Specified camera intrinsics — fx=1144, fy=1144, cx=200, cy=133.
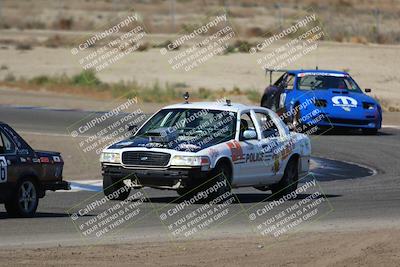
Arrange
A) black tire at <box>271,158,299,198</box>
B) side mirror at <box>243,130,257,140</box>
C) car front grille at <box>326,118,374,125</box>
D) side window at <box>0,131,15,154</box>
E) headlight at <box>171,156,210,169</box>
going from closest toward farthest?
side window at <box>0,131,15,154</box>, headlight at <box>171,156,210,169</box>, side mirror at <box>243,130,257,140</box>, black tire at <box>271,158,299,198</box>, car front grille at <box>326,118,374,125</box>

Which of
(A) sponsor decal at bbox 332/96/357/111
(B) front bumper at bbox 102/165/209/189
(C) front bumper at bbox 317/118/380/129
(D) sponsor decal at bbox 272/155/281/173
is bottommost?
(C) front bumper at bbox 317/118/380/129

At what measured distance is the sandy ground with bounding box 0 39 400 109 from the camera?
4012 centimetres

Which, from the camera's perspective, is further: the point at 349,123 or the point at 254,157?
the point at 349,123

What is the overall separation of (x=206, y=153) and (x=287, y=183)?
2.36m

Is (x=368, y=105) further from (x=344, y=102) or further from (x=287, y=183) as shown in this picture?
(x=287, y=183)

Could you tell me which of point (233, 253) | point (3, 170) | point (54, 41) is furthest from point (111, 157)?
point (54, 41)

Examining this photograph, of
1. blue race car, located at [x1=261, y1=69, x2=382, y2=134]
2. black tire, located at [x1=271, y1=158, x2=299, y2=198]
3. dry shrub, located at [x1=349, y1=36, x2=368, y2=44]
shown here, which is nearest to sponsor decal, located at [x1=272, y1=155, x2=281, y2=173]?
black tire, located at [x1=271, y1=158, x2=299, y2=198]

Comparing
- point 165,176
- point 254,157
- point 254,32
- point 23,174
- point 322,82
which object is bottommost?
point 254,32

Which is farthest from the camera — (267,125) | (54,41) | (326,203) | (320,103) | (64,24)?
(64,24)

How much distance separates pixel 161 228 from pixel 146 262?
→ 257 cm

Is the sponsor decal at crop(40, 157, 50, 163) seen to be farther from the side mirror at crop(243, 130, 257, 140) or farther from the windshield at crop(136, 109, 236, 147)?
the side mirror at crop(243, 130, 257, 140)

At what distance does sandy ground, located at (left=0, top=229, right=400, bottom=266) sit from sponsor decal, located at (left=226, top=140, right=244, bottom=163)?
3.25m

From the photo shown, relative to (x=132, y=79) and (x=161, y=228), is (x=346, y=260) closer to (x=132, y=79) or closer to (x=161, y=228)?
(x=161, y=228)

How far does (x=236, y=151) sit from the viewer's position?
15828mm
